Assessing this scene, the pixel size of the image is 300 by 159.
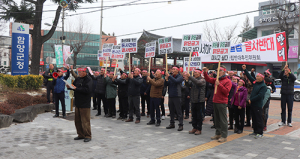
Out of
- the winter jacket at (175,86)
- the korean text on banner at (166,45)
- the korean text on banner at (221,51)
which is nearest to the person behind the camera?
the winter jacket at (175,86)

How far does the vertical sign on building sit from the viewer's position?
14.2 m

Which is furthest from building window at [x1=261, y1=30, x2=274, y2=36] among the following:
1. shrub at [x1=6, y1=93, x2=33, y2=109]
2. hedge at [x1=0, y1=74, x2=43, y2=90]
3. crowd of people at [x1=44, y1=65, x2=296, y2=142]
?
shrub at [x1=6, y1=93, x2=33, y2=109]

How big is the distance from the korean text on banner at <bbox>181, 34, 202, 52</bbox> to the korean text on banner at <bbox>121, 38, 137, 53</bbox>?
265cm

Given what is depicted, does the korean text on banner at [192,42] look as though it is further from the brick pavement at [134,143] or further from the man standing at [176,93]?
the brick pavement at [134,143]

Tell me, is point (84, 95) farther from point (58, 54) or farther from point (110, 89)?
point (58, 54)

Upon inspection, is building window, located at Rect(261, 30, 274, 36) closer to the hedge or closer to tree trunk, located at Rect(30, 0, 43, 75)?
tree trunk, located at Rect(30, 0, 43, 75)

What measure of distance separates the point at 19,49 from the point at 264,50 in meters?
14.6

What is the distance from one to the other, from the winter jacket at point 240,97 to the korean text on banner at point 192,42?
218cm

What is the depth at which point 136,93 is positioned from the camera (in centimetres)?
911

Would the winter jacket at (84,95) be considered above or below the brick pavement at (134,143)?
above

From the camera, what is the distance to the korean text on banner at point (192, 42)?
871cm

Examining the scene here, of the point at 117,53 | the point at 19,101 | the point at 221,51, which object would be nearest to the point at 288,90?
the point at 221,51

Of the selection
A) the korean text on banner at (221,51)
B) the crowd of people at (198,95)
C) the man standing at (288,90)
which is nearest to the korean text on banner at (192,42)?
the korean text on banner at (221,51)

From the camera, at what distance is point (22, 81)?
1323 centimetres
